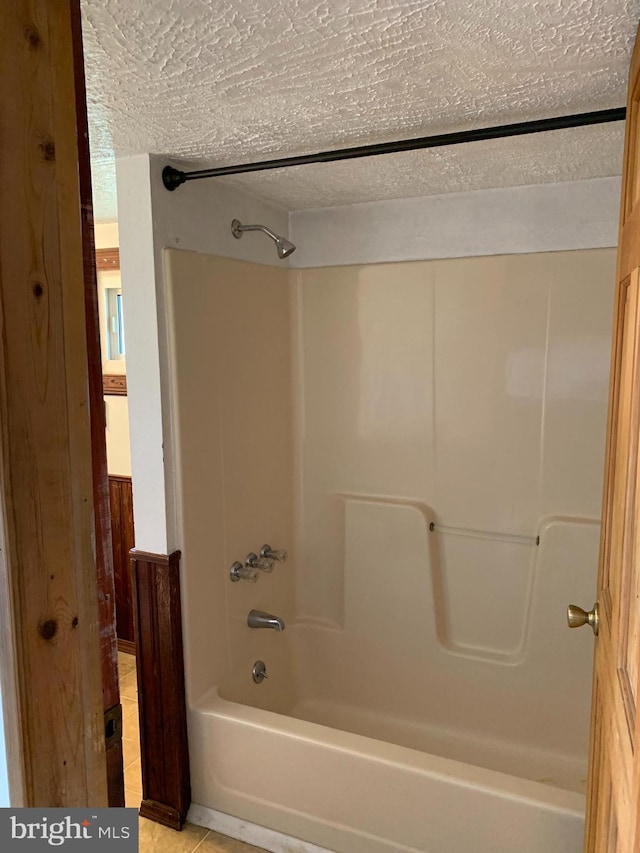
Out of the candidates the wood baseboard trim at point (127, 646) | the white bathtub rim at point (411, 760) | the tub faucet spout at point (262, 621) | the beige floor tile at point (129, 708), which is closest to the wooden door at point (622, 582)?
the white bathtub rim at point (411, 760)

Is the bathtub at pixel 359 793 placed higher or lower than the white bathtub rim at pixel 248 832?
higher

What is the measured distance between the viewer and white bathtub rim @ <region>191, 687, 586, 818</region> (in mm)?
1683

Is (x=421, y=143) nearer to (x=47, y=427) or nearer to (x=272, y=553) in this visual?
(x=47, y=427)

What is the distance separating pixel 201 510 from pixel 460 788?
113 cm

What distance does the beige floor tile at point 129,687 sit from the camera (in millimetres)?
2943

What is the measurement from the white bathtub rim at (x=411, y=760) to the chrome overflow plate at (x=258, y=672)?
0.27 metres

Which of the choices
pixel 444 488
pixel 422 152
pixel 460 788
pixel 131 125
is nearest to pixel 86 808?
pixel 460 788

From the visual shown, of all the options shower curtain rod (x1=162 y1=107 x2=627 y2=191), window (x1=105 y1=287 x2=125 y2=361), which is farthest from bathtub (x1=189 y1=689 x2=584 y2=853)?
window (x1=105 y1=287 x2=125 y2=361)

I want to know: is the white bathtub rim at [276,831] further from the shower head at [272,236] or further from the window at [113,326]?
the window at [113,326]

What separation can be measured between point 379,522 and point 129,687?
148 centimetres

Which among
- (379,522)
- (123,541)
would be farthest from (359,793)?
(123,541)

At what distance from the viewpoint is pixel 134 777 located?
7.83 feet

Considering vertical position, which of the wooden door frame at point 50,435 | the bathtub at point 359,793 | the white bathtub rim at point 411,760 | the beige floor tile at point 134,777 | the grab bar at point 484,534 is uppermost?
the wooden door frame at point 50,435

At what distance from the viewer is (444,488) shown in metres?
2.59
